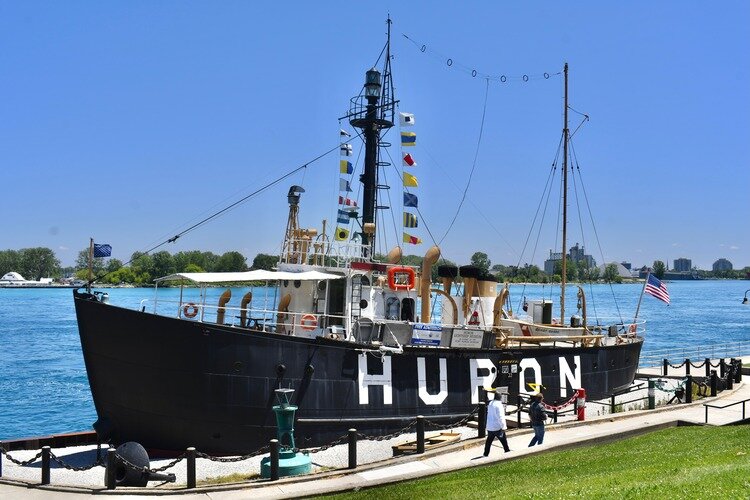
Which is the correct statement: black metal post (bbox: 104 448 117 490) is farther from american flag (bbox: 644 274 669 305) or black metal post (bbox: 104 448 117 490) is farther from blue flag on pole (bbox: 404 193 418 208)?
american flag (bbox: 644 274 669 305)

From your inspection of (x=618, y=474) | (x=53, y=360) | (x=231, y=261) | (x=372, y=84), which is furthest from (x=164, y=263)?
(x=618, y=474)

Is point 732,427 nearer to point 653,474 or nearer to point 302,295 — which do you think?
point 653,474

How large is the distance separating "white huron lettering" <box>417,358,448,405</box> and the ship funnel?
4.93 feet

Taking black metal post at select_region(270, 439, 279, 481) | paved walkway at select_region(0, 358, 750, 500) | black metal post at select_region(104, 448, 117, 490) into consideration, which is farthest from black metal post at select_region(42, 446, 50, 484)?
black metal post at select_region(270, 439, 279, 481)

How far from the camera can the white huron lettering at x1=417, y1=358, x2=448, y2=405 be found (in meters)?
20.1

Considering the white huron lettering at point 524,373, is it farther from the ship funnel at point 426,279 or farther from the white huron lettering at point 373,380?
the white huron lettering at point 373,380

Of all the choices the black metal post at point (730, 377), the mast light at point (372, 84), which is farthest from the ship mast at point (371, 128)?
the black metal post at point (730, 377)

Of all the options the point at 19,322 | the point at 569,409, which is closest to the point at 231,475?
the point at 569,409

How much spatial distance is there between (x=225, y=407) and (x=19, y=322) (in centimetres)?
7750

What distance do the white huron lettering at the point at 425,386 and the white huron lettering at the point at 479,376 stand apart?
3.38 ft

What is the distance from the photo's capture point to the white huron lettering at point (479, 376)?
69.6 feet

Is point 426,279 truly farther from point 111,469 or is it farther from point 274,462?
point 111,469

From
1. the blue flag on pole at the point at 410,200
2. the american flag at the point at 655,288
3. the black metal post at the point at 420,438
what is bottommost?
the black metal post at the point at 420,438

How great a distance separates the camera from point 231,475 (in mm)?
15789
